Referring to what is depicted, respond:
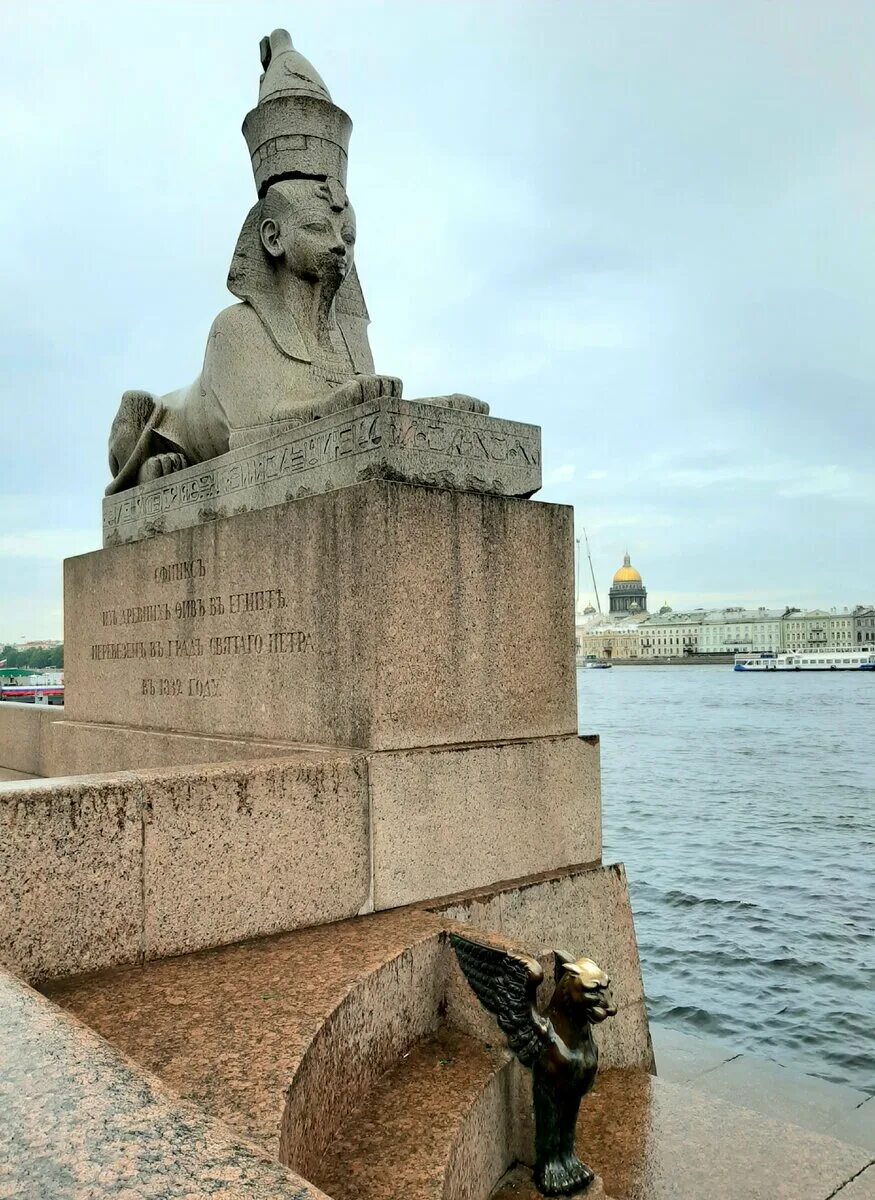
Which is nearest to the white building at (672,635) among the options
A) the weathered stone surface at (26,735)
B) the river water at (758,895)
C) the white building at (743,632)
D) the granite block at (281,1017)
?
the white building at (743,632)

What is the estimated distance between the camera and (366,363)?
18.1 ft

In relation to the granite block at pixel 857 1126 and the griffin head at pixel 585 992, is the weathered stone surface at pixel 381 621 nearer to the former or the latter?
the griffin head at pixel 585 992

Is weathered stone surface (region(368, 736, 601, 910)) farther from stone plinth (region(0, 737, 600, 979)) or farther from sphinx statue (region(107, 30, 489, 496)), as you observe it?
sphinx statue (region(107, 30, 489, 496))

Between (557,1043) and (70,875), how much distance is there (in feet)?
4.69

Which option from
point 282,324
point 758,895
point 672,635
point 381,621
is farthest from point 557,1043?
point 672,635

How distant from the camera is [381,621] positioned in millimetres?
3762

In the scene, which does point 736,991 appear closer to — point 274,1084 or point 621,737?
point 274,1084

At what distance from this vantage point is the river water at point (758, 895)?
623 centimetres

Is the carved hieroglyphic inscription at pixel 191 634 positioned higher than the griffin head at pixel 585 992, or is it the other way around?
the carved hieroglyphic inscription at pixel 191 634

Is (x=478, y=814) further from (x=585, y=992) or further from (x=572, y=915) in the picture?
(x=585, y=992)

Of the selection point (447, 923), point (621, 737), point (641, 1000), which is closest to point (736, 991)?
point (641, 1000)

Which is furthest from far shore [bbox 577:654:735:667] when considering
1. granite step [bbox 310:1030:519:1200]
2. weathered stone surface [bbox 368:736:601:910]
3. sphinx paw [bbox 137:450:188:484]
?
granite step [bbox 310:1030:519:1200]

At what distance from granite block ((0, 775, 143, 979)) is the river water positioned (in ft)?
14.0

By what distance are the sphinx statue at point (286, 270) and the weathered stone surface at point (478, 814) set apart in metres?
1.94
